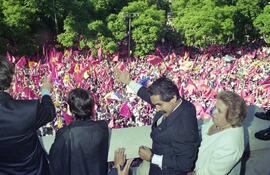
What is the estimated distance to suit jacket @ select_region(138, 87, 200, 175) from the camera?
297 centimetres

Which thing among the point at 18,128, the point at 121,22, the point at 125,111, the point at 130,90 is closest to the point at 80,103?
the point at 18,128

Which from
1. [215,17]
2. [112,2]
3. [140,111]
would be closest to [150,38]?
[112,2]

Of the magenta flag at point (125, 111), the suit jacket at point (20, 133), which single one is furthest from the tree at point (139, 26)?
the suit jacket at point (20, 133)

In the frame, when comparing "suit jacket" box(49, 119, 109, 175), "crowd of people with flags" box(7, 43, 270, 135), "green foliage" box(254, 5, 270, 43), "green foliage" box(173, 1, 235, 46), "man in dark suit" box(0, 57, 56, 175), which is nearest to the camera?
"man in dark suit" box(0, 57, 56, 175)

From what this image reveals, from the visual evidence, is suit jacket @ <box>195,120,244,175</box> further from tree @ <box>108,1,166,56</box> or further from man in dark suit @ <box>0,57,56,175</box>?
tree @ <box>108,1,166,56</box>

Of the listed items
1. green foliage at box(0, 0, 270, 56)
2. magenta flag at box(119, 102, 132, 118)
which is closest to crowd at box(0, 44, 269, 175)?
magenta flag at box(119, 102, 132, 118)

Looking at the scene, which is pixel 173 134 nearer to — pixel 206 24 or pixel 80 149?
pixel 80 149

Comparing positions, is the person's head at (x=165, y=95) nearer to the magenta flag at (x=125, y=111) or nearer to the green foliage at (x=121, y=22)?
the magenta flag at (x=125, y=111)

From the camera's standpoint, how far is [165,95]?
298 centimetres

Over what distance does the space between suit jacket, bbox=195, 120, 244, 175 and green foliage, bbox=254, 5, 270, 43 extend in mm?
29761

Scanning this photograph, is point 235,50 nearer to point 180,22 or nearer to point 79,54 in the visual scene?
point 180,22

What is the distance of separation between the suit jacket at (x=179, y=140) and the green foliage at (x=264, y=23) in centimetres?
2983

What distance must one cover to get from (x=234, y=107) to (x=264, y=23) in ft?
99.6

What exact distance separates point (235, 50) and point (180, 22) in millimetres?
4570
